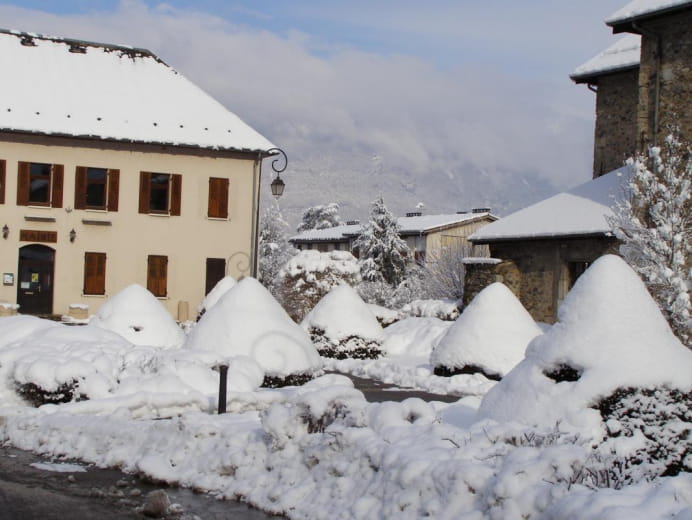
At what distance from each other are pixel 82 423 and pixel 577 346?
5.75m

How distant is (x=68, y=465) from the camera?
29.4ft

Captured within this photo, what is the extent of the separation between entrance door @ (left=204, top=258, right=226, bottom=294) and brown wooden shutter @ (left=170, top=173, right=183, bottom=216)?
2185 millimetres

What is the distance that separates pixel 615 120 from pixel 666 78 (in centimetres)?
561

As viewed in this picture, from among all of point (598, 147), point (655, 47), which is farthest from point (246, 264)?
point (655, 47)

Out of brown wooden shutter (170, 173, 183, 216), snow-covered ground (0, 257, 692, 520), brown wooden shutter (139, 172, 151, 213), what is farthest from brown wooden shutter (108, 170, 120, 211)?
snow-covered ground (0, 257, 692, 520)

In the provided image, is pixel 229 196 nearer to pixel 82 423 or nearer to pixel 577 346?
pixel 82 423

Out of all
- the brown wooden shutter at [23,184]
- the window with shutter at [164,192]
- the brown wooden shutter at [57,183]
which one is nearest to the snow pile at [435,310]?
the window with shutter at [164,192]

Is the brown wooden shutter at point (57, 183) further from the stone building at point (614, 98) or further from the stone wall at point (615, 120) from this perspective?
the stone wall at point (615, 120)

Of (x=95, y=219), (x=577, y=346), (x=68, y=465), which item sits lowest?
(x=68, y=465)

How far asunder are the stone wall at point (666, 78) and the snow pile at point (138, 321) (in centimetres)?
1357

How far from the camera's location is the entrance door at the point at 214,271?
31906 mm

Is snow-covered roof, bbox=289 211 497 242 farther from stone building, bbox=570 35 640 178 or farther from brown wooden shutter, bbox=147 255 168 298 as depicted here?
stone building, bbox=570 35 640 178

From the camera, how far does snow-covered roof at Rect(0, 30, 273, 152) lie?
30281mm

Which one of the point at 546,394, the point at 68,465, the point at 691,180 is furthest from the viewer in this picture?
the point at 691,180
